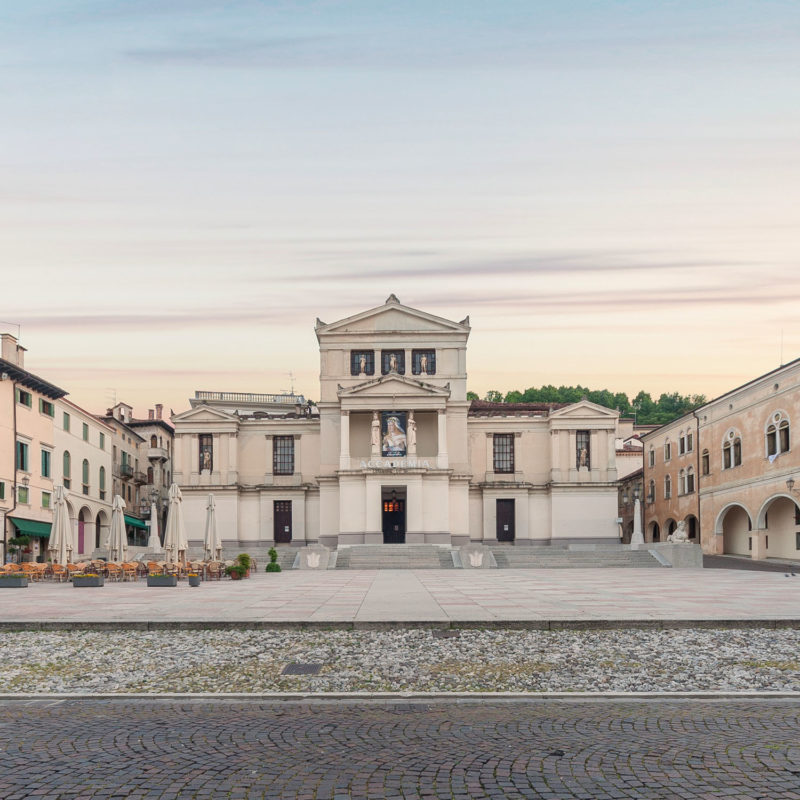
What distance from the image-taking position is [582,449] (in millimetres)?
62688

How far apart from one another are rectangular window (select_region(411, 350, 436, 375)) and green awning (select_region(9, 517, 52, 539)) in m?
26.0

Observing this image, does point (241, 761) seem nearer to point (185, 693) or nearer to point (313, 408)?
point (185, 693)

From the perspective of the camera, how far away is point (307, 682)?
1228 cm

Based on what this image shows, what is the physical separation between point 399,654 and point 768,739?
6.53 meters

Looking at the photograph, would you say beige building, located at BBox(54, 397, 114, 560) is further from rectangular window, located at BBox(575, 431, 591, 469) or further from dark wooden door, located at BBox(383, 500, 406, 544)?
rectangular window, located at BBox(575, 431, 591, 469)

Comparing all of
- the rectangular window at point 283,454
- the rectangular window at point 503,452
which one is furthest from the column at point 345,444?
the rectangular window at point 503,452

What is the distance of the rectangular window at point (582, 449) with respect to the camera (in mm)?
62500

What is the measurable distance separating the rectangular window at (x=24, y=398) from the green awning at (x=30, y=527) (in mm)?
6188

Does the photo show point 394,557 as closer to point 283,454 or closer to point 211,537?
point 211,537

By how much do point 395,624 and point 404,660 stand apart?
2.99 meters

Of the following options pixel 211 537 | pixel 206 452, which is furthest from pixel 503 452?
pixel 211 537

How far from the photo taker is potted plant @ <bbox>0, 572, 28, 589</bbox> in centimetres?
3042

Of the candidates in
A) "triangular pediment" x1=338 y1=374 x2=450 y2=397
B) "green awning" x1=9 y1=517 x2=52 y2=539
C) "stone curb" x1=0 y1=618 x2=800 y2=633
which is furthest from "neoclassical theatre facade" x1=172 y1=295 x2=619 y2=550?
"stone curb" x1=0 y1=618 x2=800 y2=633

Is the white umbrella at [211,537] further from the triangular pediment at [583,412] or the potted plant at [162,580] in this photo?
the triangular pediment at [583,412]
